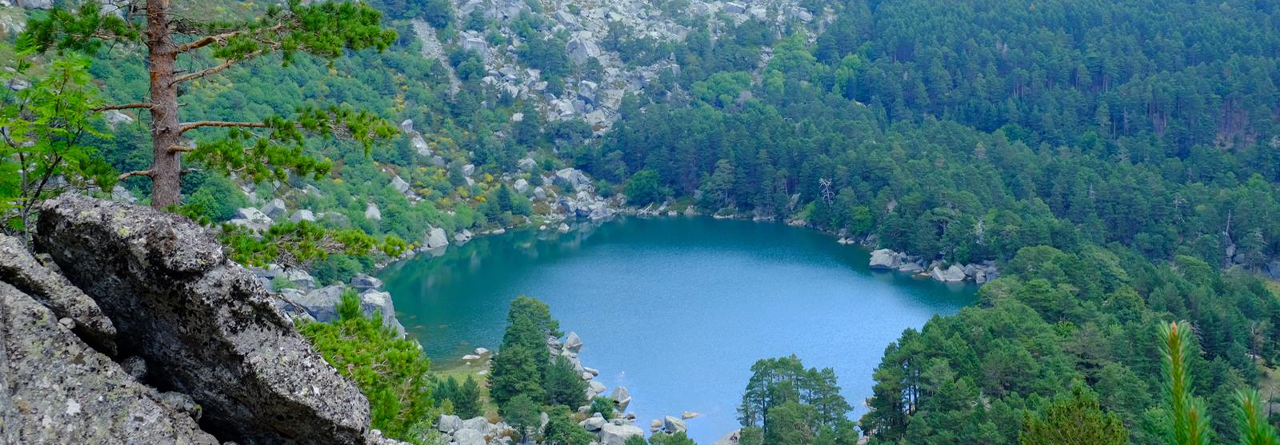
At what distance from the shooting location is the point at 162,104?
10.3m

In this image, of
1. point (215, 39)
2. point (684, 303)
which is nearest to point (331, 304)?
point (684, 303)

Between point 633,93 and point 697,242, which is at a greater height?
point 633,93

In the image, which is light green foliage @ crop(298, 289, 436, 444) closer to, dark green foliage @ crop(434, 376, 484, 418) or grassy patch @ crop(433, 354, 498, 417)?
dark green foliage @ crop(434, 376, 484, 418)

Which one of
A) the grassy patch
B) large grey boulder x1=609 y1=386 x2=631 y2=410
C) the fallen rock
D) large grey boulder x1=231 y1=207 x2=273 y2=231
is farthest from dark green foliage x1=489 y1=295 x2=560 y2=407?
the fallen rock

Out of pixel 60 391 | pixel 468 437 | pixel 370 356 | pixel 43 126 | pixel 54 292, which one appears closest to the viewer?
pixel 60 391

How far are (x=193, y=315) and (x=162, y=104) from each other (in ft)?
15.9

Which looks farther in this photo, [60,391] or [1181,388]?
[60,391]

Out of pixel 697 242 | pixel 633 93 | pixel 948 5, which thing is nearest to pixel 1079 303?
pixel 697 242

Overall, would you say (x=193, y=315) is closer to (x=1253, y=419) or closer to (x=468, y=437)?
(x=1253, y=419)

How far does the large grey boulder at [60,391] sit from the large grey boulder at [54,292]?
14cm

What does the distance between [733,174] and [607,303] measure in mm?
34614

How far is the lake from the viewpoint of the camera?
40.5 metres

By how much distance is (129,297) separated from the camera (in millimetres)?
6406

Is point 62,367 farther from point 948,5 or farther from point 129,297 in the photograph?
point 948,5
